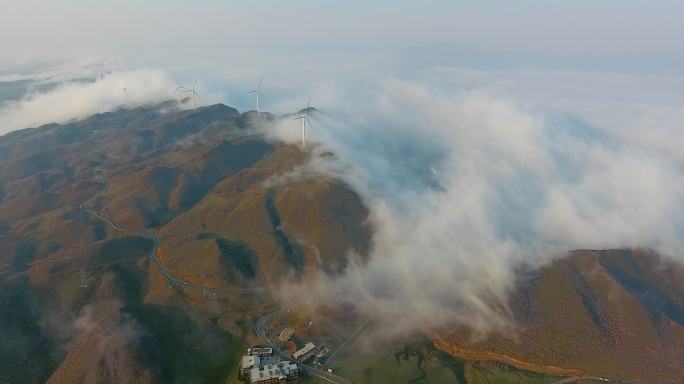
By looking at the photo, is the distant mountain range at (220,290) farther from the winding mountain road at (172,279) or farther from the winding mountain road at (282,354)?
the winding mountain road at (282,354)

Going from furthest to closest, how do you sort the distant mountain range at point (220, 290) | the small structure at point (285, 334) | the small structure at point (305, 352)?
the small structure at point (285, 334) < the small structure at point (305, 352) < the distant mountain range at point (220, 290)

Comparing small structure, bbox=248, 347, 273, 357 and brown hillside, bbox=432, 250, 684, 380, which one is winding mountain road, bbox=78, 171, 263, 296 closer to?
small structure, bbox=248, 347, 273, 357

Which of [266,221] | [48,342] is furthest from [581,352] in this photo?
[48,342]

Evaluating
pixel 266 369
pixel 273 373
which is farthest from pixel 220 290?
pixel 273 373

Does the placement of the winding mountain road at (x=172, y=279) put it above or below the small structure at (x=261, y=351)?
below

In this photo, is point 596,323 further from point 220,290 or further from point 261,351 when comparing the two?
point 220,290

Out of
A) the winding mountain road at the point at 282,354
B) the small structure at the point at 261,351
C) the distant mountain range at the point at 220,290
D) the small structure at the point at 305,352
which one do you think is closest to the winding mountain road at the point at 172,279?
the distant mountain range at the point at 220,290

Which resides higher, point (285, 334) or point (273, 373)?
point (273, 373)
